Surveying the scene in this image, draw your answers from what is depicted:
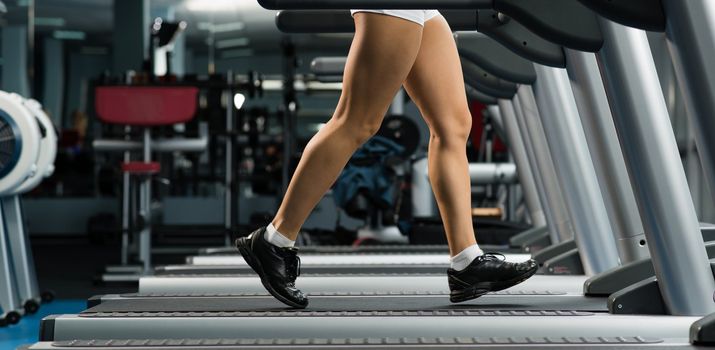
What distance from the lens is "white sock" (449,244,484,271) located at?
8.07ft

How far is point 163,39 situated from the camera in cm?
838

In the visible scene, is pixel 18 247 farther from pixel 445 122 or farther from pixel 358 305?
pixel 445 122

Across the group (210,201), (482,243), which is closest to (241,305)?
(482,243)

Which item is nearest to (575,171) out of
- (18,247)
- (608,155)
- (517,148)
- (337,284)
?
(608,155)

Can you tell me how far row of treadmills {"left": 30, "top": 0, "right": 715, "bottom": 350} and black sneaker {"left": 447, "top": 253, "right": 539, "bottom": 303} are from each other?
40mm

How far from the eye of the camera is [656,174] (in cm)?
213

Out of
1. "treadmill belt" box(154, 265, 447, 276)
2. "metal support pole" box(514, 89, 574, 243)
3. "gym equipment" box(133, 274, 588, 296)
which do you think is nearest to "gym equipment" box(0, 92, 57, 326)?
"treadmill belt" box(154, 265, 447, 276)

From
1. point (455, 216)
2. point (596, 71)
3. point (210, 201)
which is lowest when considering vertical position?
point (210, 201)

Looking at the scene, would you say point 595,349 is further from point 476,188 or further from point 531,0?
point 476,188

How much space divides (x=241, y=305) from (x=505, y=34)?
3.17 feet

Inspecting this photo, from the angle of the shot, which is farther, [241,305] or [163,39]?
[163,39]

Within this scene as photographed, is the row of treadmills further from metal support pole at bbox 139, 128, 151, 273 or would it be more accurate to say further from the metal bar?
metal support pole at bbox 139, 128, 151, 273

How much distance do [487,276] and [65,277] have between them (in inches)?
195

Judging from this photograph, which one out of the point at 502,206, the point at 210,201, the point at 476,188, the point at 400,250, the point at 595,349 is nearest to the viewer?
the point at 595,349
